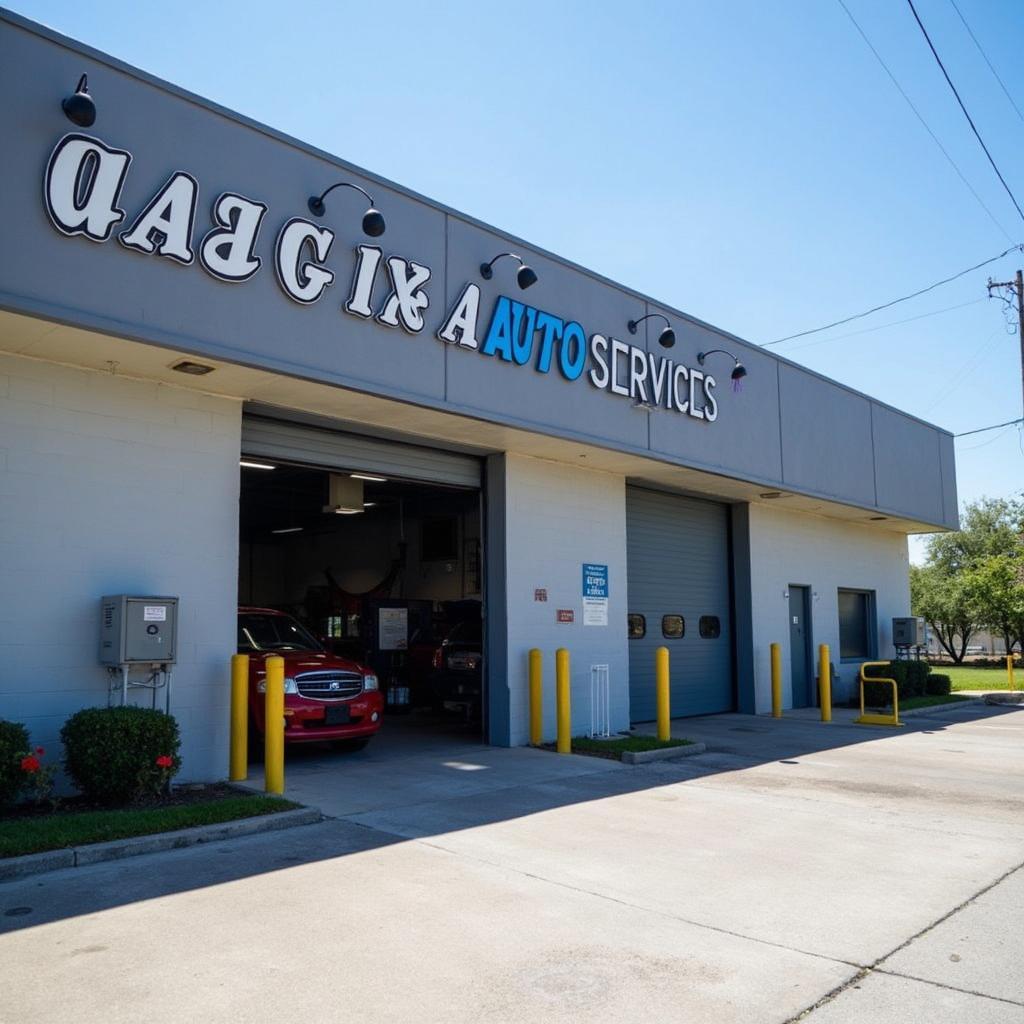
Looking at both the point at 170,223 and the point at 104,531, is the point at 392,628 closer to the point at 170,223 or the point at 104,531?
the point at 104,531

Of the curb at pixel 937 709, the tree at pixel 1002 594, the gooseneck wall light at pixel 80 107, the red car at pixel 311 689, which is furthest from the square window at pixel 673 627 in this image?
the tree at pixel 1002 594

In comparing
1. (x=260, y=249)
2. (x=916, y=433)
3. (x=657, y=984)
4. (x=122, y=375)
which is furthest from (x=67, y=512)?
(x=916, y=433)

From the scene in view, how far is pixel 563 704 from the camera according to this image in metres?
12.2

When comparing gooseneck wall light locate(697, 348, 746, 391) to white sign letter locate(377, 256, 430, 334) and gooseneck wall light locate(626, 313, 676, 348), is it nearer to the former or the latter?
gooseneck wall light locate(626, 313, 676, 348)

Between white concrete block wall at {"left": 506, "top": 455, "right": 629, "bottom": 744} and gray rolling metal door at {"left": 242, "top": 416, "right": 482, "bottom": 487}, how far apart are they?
74cm

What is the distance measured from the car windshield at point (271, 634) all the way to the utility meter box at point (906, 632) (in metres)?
15.4

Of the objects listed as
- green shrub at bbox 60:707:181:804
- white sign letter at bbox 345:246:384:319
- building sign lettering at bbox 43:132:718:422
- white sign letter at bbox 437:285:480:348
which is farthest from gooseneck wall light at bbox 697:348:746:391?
green shrub at bbox 60:707:181:804

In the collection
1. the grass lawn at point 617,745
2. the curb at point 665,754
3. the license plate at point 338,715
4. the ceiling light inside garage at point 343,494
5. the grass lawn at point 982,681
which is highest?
the ceiling light inside garage at point 343,494

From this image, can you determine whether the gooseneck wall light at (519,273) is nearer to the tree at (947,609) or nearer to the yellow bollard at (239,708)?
the yellow bollard at (239,708)

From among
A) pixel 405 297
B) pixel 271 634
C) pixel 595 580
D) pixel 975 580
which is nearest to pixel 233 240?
pixel 405 297

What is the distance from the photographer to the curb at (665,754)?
11523mm

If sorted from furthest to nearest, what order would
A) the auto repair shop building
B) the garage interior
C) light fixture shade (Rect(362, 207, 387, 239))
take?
the garage interior < light fixture shade (Rect(362, 207, 387, 239)) < the auto repair shop building

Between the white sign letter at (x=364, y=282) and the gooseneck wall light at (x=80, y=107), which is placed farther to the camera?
the white sign letter at (x=364, y=282)

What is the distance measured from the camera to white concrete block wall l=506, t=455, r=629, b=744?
12.8 metres
